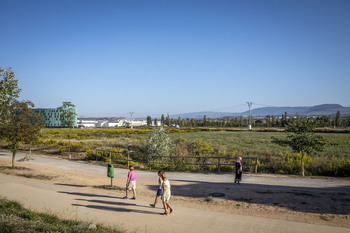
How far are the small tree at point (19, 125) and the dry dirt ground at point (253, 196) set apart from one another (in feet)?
11.6

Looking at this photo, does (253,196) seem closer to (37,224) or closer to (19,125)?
(37,224)

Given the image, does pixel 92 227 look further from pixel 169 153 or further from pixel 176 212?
pixel 169 153

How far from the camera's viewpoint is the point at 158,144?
24.7 metres

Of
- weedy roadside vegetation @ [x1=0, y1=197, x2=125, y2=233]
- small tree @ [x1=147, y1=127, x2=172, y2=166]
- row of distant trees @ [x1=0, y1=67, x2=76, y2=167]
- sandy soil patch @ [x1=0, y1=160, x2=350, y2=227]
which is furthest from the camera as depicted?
small tree @ [x1=147, y1=127, x2=172, y2=166]

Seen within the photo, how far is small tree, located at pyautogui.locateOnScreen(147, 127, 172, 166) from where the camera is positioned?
24.4 meters

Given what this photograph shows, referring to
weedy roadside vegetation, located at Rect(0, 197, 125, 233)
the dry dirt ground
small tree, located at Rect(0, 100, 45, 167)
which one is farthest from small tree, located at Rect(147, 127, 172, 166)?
weedy roadside vegetation, located at Rect(0, 197, 125, 233)

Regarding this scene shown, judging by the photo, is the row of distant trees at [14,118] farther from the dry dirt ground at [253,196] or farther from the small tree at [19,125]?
the dry dirt ground at [253,196]

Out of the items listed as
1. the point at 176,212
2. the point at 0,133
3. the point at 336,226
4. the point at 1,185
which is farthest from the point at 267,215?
the point at 0,133

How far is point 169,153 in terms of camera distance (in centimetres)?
2597

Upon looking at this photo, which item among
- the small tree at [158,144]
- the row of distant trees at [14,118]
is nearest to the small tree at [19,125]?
the row of distant trees at [14,118]

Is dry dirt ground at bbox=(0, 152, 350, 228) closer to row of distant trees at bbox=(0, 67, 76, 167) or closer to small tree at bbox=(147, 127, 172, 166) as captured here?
row of distant trees at bbox=(0, 67, 76, 167)

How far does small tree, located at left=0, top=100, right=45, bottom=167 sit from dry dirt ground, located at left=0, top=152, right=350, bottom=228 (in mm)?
3520

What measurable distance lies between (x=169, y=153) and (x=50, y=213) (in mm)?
16713

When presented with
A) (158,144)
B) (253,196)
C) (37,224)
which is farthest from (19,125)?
(253,196)
